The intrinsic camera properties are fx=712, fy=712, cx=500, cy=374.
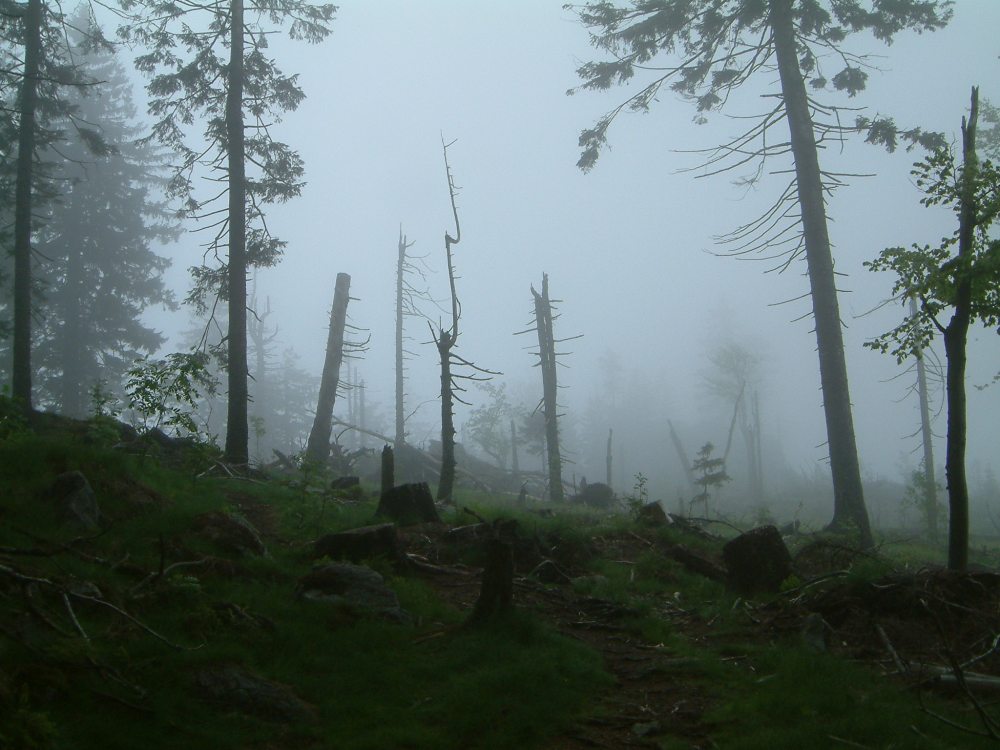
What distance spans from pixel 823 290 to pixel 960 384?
701 cm

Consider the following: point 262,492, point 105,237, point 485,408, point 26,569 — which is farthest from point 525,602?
point 485,408

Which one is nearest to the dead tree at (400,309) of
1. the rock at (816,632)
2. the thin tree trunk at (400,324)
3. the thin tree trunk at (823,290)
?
the thin tree trunk at (400,324)

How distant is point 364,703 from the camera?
199 inches

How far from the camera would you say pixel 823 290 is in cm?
1457

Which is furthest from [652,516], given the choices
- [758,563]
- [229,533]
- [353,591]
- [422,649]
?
[229,533]

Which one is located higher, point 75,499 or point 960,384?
point 960,384

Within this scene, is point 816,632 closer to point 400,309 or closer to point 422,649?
point 422,649

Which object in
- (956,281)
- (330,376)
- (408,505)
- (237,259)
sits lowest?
(408,505)

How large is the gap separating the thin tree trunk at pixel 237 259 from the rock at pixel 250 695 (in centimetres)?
1046

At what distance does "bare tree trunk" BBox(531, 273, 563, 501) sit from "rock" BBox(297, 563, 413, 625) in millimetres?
17943

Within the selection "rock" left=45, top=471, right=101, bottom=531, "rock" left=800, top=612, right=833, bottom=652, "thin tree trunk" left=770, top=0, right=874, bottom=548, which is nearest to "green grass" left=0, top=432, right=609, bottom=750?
"rock" left=45, top=471, right=101, bottom=531

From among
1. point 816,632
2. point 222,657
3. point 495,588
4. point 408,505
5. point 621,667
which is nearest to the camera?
point 222,657

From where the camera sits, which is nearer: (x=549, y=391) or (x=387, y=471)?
(x=387, y=471)

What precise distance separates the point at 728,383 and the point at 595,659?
57454 millimetres
